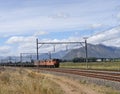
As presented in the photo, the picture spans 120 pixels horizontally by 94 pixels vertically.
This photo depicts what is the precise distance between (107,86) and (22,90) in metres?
10.0

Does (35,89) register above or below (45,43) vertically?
below

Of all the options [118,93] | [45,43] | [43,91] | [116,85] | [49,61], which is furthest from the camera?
[49,61]

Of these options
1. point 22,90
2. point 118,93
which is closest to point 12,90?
point 22,90

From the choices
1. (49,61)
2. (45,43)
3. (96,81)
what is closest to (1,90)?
(96,81)

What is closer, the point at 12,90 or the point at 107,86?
the point at 12,90

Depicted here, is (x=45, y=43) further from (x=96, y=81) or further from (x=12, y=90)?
(x=12, y=90)

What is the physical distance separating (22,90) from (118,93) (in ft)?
21.6

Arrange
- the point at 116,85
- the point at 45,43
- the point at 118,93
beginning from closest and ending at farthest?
the point at 118,93 < the point at 116,85 < the point at 45,43

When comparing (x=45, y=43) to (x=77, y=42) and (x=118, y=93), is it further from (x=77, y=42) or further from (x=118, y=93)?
Answer: (x=118, y=93)

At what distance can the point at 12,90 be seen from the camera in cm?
2456

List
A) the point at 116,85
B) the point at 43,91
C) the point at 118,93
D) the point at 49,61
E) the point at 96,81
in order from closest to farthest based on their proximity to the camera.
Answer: the point at 43,91, the point at 118,93, the point at 116,85, the point at 96,81, the point at 49,61

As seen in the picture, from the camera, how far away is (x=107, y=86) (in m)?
31.7

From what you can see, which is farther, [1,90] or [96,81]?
[96,81]

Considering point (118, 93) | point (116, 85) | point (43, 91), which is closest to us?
point (43, 91)
